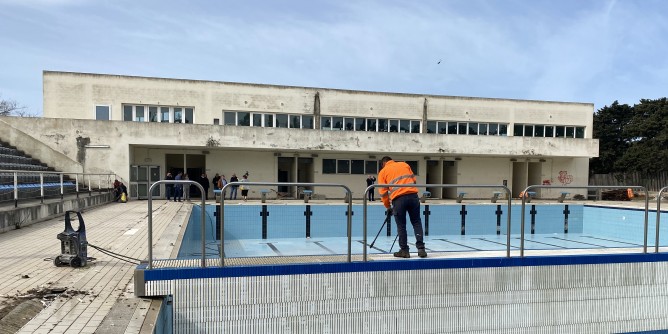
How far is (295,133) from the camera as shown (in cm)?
2173

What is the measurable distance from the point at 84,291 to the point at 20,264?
6.08ft

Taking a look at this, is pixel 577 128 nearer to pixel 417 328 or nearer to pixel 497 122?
pixel 497 122

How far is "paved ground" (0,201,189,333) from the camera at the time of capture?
343 cm

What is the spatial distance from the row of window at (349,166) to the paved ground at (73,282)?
16382 mm

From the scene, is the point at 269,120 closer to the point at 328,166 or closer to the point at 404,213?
the point at 328,166

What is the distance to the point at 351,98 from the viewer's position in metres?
24.6

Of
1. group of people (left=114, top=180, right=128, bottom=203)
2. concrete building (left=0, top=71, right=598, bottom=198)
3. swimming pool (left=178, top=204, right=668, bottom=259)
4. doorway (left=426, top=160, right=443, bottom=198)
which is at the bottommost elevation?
swimming pool (left=178, top=204, right=668, bottom=259)

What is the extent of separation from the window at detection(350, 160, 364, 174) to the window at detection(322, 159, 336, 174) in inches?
43.9

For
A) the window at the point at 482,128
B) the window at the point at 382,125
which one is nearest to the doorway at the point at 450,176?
the window at the point at 482,128

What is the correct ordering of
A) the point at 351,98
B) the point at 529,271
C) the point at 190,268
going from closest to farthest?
the point at 190,268 → the point at 529,271 → the point at 351,98

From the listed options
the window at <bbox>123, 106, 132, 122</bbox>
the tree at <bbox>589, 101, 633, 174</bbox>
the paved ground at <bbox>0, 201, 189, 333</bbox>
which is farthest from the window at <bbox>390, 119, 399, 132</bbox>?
the tree at <bbox>589, 101, 633, 174</bbox>

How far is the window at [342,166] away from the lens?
80.7 ft

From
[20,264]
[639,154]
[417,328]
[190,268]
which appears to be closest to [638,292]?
[417,328]

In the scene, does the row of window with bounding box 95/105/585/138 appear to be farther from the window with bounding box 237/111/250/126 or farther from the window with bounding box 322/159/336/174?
the window with bounding box 322/159/336/174
